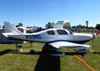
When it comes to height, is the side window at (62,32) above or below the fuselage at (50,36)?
above

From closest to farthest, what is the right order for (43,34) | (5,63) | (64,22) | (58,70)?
1. (58,70)
2. (5,63)
3. (43,34)
4. (64,22)

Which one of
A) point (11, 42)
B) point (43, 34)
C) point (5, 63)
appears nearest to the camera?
point (5, 63)

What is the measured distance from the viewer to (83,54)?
14453mm

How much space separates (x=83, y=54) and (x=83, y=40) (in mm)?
1702

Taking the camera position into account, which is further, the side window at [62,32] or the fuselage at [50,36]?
the side window at [62,32]

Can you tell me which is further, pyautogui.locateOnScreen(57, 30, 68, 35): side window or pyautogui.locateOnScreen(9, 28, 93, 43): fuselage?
pyautogui.locateOnScreen(57, 30, 68, 35): side window

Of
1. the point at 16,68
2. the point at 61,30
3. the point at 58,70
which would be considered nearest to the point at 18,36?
the point at 61,30

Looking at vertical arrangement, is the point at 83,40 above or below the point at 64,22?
below

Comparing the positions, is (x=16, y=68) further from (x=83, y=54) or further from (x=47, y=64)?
(x=83, y=54)

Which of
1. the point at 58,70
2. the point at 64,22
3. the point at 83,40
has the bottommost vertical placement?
the point at 58,70

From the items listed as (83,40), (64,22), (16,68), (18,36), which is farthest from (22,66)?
(64,22)

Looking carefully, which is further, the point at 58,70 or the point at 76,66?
the point at 76,66

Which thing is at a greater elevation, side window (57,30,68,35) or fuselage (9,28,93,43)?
side window (57,30,68,35)

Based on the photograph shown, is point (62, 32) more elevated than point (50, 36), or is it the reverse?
point (62, 32)
